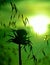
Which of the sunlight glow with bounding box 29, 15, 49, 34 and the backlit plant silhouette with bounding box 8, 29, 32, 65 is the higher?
the sunlight glow with bounding box 29, 15, 49, 34

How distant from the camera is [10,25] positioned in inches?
232

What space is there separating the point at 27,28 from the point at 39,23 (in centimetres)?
14

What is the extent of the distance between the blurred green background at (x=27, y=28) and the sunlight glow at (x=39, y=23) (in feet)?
0.14

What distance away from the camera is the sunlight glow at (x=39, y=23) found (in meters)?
5.84

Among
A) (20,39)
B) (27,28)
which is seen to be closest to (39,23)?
(27,28)

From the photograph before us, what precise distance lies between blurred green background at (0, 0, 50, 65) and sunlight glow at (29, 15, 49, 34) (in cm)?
4

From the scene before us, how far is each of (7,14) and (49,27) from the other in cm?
49

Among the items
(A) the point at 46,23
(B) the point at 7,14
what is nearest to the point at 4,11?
(B) the point at 7,14

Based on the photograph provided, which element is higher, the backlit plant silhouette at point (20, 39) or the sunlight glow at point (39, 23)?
the sunlight glow at point (39, 23)

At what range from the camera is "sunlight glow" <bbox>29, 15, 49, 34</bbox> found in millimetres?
5845

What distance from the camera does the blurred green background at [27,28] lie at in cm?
584

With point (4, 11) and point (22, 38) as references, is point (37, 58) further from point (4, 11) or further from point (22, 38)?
point (4, 11)

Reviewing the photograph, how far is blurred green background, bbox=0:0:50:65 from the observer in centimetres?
584

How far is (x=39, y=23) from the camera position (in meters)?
5.87
